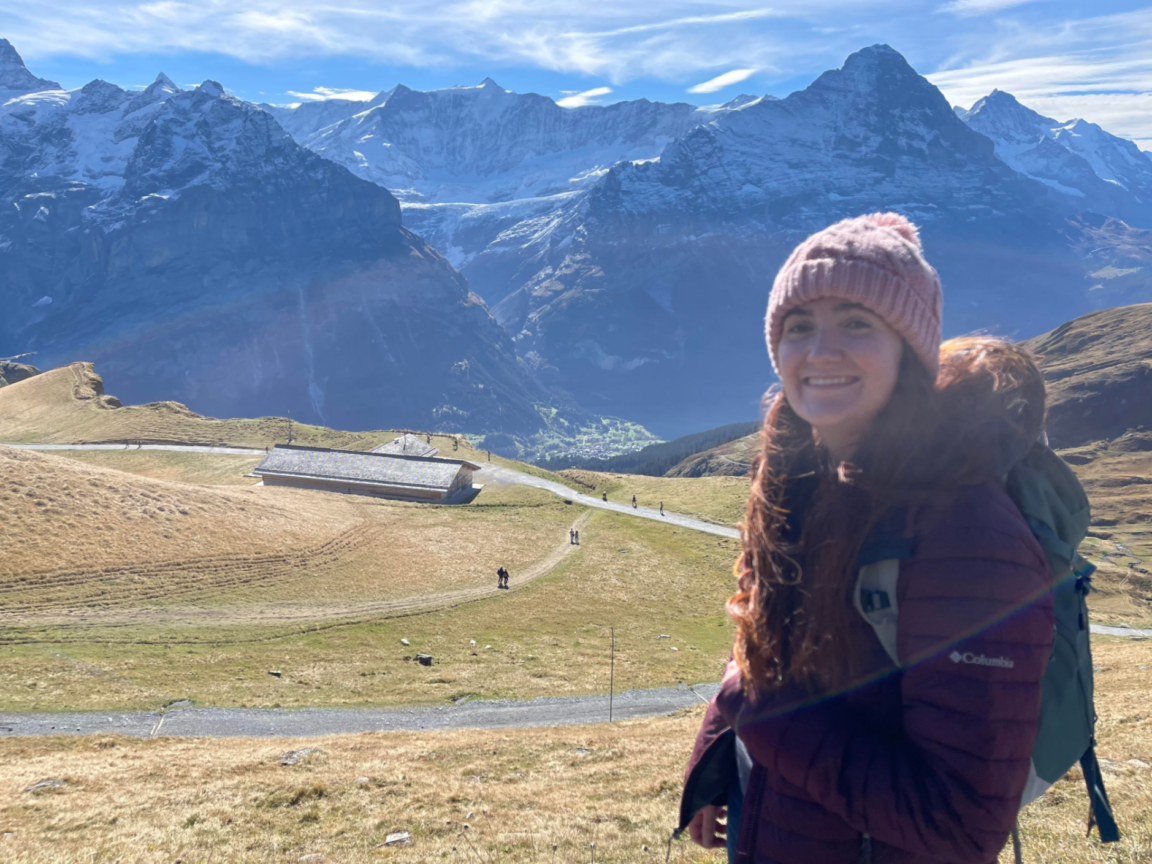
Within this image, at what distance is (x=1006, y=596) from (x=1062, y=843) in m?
9.34

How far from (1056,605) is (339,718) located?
104 feet

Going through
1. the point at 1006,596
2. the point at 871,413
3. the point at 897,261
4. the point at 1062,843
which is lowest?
the point at 1062,843

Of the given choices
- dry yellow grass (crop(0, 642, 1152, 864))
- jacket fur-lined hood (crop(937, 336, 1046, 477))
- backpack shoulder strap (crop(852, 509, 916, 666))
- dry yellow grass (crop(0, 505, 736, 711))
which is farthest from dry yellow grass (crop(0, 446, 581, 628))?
jacket fur-lined hood (crop(937, 336, 1046, 477))

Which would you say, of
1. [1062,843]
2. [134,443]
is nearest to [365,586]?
[1062,843]

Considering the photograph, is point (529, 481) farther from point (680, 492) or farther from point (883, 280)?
point (883, 280)

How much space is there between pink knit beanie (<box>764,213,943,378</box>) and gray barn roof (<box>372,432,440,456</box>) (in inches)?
4173

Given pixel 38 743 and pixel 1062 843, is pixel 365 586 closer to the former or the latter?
pixel 38 743

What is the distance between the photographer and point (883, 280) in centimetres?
403

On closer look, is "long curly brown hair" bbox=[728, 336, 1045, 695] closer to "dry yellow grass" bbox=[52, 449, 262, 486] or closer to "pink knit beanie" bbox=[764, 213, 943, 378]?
"pink knit beanie" bbox=[764, 213, 943, 378]

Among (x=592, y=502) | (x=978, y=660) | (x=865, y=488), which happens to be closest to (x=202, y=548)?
(x=592, y=502)

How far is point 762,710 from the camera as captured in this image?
4.04 meters

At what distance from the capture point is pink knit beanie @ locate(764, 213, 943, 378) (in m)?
4.03

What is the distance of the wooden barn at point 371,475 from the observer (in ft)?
289

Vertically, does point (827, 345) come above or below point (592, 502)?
above
